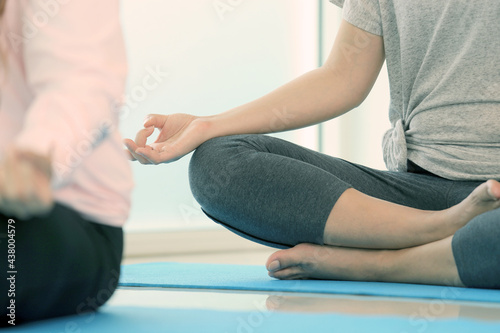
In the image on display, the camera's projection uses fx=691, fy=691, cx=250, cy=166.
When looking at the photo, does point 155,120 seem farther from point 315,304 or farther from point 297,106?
point 315,304

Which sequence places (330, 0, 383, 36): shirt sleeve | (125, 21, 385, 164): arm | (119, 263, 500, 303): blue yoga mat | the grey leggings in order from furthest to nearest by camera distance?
(330, 0, 383, 36): shirt sleeve, (125, 21, 385, 164): arm, the grey leggings, (119, 263, 500, 303): blue yoga mat

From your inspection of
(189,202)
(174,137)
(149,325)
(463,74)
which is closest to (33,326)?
(149,325)

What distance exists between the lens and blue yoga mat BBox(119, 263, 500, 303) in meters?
1.00

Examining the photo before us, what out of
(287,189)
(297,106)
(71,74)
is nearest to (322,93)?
(297,106)

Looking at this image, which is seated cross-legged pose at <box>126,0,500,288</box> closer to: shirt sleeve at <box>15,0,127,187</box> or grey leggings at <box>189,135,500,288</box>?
grey leggings at <box>189,135,500,288</box>

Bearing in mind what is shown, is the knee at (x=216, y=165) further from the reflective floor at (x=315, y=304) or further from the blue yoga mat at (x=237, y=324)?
the blue yoga mat at (x=237, y=324)

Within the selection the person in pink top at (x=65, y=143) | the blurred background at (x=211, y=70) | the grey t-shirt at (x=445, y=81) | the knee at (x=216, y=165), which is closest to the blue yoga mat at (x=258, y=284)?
the knee at (x=216, y=165)

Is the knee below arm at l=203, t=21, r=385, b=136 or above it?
below

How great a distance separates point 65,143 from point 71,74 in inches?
3.4

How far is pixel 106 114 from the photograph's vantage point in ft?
2.15

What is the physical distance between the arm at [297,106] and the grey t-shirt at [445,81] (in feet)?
0.18

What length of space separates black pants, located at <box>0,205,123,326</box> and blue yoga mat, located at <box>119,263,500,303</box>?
1.28ft

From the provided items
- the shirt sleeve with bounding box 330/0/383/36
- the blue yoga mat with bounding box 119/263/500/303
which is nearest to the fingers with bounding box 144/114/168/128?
the blue yoga mat with bounding box 119/263/500/303

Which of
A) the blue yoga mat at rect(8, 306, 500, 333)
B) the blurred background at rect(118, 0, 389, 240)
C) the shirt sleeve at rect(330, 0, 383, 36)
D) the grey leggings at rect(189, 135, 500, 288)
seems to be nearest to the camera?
the blue yoga mat at rect(8, 306, 500, 333)
